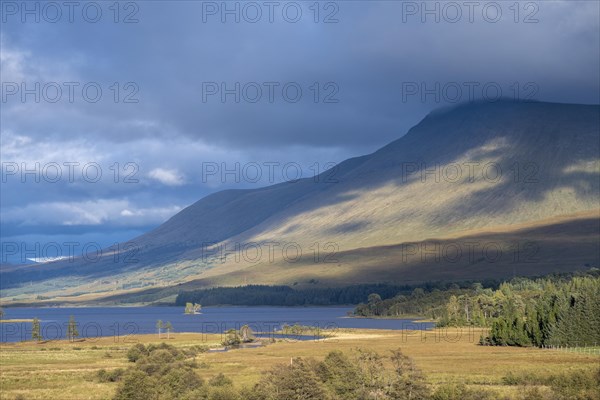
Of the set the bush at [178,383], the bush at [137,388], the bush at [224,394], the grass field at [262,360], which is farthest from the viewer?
the grass field at [262,360]

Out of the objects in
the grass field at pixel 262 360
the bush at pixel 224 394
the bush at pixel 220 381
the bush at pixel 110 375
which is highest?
the bush at pixel 224 394

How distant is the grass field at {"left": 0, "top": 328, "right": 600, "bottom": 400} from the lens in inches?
3745

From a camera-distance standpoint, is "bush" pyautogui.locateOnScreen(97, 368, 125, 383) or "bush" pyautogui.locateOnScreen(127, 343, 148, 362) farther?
"bush" pyautogui.locateOnScreen(127, 343, 148, 362)

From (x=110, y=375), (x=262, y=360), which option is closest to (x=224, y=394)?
(x=110, y=375)

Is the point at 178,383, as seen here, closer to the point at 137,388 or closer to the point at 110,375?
the point at 137,388

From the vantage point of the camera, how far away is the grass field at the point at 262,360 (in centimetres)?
9512

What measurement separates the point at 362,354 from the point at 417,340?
80398 mm

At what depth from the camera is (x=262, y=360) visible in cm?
12438

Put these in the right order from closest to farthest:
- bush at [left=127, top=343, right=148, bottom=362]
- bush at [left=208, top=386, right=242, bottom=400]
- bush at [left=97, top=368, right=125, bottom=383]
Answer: bush at [left=208, top=386, right=242, bottom=400]
bush at [left=97, top=368, right=125, bottom=383]
bush at [left=127, top=343, right=148, bottom=362]

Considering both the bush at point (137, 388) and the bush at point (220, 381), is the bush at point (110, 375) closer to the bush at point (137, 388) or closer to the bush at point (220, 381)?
the bush at point (137, 388)

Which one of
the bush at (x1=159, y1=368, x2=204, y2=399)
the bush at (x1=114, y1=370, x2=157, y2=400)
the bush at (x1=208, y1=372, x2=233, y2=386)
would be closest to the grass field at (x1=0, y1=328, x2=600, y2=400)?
the bush at (x1=208, y1=372, x2=233, y2=386)

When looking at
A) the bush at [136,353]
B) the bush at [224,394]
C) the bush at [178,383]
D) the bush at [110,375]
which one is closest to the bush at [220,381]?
the bush at [178,383]

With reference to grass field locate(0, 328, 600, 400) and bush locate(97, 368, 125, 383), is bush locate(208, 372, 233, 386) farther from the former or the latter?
bush locate(97, 368, 125, 383)

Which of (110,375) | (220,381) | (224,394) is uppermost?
(224,394)
